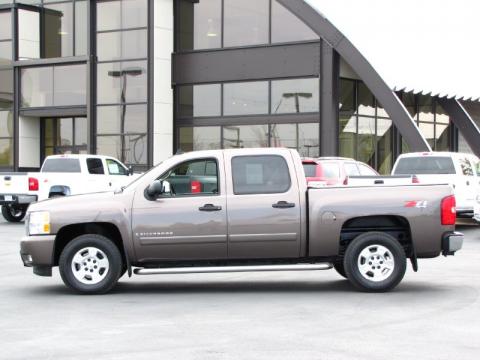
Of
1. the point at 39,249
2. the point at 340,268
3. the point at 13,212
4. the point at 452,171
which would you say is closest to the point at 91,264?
the point at 39,249

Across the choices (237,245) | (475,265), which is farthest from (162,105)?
(237,245)

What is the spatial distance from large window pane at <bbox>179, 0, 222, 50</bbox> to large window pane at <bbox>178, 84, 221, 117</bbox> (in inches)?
61.7

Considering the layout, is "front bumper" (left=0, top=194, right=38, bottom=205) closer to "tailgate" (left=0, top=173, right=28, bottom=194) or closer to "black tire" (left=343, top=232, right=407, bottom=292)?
"tailgate" (left=0, top=173, right=28, bottom=194)

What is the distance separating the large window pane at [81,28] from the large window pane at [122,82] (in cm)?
129

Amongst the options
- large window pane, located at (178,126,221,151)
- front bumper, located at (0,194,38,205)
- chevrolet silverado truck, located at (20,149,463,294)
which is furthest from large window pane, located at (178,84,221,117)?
chevrolet silverado truck, located at (20,149,463,294)

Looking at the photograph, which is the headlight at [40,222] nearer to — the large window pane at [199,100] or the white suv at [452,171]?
the white suv at [452,171]

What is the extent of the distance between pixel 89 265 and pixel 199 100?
2201 cm

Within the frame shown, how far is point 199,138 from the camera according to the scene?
31703 mm

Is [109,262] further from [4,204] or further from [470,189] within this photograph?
[4,204]

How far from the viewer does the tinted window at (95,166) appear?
23.6 m

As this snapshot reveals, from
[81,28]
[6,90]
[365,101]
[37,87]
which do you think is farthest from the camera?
[6,90]

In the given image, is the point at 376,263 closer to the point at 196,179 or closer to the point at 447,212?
the point at 447,212

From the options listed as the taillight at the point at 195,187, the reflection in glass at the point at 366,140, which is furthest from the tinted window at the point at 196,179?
the reflection in glass at the point at 366,140

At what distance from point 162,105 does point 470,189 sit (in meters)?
15.2
